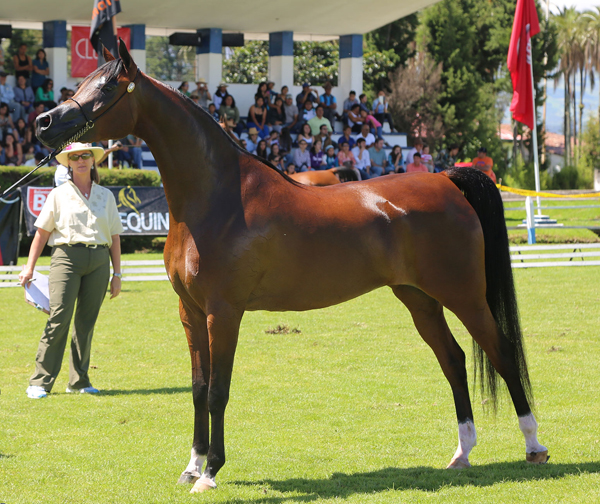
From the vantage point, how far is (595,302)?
10.7 m

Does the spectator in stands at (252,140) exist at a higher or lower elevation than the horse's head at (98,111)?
higher

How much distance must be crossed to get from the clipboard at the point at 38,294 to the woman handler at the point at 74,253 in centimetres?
15

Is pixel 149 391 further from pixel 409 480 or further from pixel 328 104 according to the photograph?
pixel 328 104

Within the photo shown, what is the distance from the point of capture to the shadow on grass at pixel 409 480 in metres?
4.37

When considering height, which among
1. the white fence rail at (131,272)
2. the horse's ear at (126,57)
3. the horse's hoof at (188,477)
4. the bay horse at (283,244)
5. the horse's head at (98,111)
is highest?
the horse's ear at (126,57)

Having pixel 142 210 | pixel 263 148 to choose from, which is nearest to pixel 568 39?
pixel 263 148

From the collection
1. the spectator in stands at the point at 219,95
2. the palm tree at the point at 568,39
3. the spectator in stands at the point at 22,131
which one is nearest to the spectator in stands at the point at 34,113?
the spectator in stands at the point at 22,131

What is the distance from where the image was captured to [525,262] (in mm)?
14812

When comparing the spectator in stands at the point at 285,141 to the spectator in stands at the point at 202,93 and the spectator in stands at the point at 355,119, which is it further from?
the spectator in stands at the point at 355,119

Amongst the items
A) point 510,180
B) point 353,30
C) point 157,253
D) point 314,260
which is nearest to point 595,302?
point 314,260

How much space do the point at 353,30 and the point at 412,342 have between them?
2012cm

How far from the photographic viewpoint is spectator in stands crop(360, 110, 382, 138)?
2383 centimetres

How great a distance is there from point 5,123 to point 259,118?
6931mm

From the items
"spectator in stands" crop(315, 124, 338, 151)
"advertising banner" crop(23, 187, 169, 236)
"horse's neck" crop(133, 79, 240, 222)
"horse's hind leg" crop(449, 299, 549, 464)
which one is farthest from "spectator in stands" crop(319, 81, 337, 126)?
"horse's neck" crop(133, 79, 240, 222)
